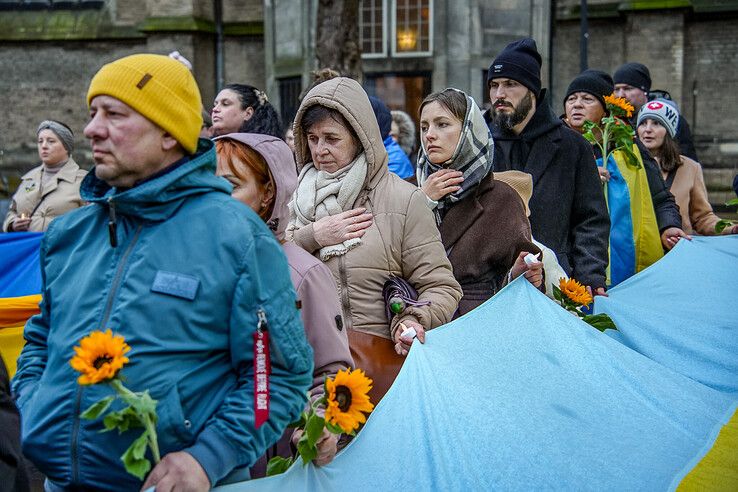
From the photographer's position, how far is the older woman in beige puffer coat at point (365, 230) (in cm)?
450

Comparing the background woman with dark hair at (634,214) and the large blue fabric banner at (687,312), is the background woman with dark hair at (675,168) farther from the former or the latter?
the large blue fabric banner at (687,312)

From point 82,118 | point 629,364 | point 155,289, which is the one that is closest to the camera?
point 155,289

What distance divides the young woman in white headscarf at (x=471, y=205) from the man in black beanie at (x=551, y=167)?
982 mm

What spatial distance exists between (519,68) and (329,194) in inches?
91.4

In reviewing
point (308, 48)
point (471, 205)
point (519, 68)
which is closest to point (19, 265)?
point (519, 68)

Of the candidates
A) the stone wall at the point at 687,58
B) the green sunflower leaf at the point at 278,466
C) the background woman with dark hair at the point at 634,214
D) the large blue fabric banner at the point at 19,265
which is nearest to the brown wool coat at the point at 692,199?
the background woman with dark hair at the point at 634,214

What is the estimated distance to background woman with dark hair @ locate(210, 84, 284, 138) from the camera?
6.92m

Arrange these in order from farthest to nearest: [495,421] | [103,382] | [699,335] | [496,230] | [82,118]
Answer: [82,118], [699,335], [496,230], [495,421], [103,382]

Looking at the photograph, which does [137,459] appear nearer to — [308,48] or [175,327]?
[175,327]

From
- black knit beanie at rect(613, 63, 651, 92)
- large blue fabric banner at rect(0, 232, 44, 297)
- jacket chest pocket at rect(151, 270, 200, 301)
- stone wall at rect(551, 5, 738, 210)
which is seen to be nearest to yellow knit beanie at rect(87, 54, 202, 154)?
jacket chest pocket at rect(151, 270, 200, 301)

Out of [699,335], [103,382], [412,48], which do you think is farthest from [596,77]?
[412,48]

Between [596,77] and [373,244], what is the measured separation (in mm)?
Answer: 3957

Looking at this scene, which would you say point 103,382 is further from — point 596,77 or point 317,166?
point 596,77

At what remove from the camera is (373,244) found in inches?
179
